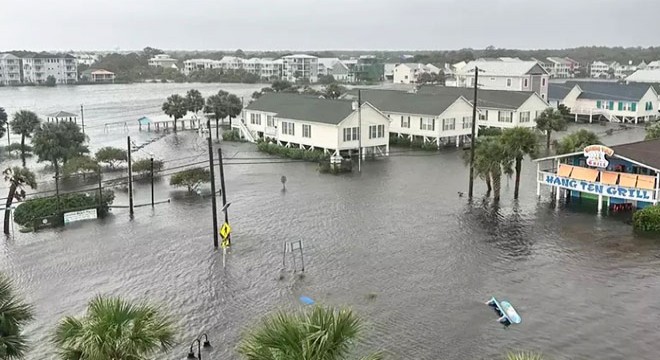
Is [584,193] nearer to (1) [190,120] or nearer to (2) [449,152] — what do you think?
(2) [449,152]

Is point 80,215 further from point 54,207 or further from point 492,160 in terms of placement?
point 492,160

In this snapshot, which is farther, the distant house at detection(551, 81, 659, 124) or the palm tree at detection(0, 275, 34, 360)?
the distant house at detection(551, 81, 659, 124)

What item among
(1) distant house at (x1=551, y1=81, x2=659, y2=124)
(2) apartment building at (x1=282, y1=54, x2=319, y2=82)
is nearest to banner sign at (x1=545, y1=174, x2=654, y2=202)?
(1) distant house at (x1=551, y1=81, x2=659, y2=124)

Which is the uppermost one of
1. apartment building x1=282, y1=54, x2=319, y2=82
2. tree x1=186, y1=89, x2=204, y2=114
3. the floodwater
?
apartment building x1=282, y1=54, x2=319, y2=82

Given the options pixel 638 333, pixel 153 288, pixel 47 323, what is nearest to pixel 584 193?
pixel 638 333

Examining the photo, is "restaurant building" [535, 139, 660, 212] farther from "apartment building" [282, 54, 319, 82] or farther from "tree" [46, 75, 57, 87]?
"tree" [46, 75, 57, 87]

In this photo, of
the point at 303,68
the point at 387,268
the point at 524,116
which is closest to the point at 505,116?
the point at 524,116

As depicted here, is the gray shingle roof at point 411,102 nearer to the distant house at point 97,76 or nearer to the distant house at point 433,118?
the distant house at point 433,118

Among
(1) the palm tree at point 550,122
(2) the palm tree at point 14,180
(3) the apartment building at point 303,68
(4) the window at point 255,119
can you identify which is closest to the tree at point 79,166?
(2) the palm tree at point 14,180
